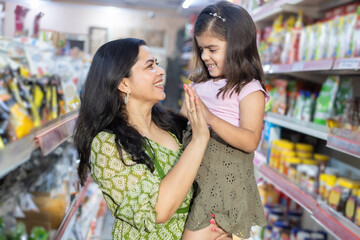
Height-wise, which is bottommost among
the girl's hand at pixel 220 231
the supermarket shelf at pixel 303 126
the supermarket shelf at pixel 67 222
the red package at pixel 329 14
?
the supermarket shelf at pixel 67 222

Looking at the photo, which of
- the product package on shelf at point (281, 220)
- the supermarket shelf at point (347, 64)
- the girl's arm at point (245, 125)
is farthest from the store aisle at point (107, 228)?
the supermarket shelf at point (347, 64)

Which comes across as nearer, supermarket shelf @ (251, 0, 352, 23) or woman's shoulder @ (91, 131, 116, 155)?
woman's shoulder @ (91, 131, 116, 155)

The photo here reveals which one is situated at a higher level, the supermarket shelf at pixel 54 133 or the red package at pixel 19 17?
the red package at pixel 19 17

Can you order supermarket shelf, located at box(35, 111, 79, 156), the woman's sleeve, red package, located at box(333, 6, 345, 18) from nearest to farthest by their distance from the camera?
supermarket shelf, located at box(35, 111, 79, 156) < the woman's sleeve < red package, located at box(333, 6, 345, 18)

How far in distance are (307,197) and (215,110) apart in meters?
0.87

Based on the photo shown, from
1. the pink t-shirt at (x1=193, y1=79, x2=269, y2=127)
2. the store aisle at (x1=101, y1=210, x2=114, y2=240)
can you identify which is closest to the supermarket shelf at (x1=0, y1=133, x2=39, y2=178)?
the pink t-shirt at (x1=193, y1=79, x2=269, y2=127)

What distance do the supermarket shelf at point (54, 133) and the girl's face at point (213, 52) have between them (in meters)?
0.61

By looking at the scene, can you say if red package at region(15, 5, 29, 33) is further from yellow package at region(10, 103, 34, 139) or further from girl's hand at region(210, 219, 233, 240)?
girl's hand at region(210, 219, 233, 240)

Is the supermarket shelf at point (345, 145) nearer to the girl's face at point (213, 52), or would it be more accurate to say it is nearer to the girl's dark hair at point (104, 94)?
the girl's face at point (213, 52)

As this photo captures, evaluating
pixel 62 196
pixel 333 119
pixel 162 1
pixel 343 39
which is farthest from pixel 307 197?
pixel 162 1

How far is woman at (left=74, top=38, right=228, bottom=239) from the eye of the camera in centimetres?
129

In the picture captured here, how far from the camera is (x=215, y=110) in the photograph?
1.59 m

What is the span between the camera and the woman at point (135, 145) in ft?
4.24

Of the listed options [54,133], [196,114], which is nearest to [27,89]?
[54,133]
